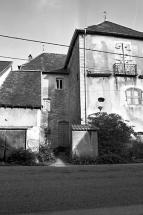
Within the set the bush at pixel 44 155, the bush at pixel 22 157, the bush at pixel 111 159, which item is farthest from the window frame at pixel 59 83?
the bush at pixel 111 159

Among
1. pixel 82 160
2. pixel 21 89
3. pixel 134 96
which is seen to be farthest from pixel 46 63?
pixel 82 160

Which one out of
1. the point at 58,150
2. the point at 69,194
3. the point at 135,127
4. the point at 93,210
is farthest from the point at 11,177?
the point at 135,127

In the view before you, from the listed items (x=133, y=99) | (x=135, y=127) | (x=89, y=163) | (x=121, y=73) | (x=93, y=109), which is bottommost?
(x=89, y=163)

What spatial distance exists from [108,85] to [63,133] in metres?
6.10

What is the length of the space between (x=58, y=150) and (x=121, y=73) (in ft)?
26.1

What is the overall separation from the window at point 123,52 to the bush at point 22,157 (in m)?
9.66

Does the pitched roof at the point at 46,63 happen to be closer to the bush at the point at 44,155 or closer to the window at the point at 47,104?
the window at the point at 47,104

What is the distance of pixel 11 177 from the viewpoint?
20.6 feet

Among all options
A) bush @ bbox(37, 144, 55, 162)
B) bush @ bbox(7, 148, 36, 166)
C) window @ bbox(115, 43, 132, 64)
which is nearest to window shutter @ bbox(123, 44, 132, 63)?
window @ bbox(115, 43, 132, 64)

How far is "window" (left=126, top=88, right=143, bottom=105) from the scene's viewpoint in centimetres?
1299

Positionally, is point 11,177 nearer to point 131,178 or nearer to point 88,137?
point 131,178

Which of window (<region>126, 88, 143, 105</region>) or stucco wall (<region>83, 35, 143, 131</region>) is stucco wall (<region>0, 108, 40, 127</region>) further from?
window (<region>126, 88, 143, 105</region>)

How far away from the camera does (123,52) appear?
13891 millimetres

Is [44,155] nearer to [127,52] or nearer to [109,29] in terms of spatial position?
[127,52]
